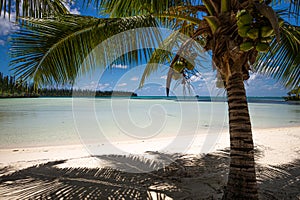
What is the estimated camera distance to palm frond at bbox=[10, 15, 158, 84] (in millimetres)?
2279

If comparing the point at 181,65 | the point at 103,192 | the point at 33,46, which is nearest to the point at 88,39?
the point at 33,46

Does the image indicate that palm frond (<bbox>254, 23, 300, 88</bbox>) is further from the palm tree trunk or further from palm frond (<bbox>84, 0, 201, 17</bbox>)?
palm frond (<bbox>84, 0, 201, 17</bbox>)

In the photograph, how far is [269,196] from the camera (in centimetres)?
271

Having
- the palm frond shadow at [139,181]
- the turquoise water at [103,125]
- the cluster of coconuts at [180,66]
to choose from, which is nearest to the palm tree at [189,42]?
the cluster of coconuts at [180,66]

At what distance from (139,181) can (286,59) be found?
274 cm

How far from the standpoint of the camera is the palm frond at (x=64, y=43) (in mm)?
2279

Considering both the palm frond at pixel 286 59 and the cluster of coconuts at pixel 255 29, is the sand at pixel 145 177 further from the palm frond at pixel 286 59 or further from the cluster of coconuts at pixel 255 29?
the cluster of coconuts at pixel 255 29

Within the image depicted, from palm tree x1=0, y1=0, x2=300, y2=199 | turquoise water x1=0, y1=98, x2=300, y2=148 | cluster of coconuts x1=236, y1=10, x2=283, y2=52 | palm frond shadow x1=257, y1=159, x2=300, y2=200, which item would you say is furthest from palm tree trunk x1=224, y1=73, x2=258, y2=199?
turquoise water x1=0, y1=98, x2=300, y2=148

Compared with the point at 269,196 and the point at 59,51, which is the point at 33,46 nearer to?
the point at 59,51

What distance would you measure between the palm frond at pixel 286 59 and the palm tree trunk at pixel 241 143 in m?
1.11

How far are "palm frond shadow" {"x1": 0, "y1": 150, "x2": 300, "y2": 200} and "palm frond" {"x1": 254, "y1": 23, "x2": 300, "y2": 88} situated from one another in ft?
4.85

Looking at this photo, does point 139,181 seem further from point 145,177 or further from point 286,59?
point 286,59

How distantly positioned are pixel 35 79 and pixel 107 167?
207 cm

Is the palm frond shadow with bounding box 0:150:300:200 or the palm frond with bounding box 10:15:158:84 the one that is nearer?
the palm frond with bounding box 10:15:158:84
